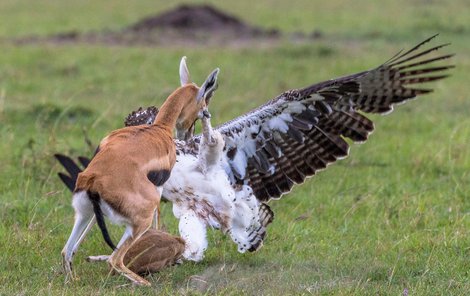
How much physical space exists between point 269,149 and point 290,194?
1335 millimetres

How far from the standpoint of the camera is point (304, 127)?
21.7 feet

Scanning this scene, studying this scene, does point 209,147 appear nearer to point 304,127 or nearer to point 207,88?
point 207,88

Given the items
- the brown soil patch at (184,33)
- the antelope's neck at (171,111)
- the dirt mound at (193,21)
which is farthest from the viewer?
the dirt mound at (193,21)

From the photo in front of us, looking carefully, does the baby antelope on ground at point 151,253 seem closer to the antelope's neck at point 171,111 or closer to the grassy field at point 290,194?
the grassy field at point 290,194

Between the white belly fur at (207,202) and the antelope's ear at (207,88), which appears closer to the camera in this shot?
the antelope's ear at (207,88)

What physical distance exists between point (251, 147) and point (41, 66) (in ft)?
26.6

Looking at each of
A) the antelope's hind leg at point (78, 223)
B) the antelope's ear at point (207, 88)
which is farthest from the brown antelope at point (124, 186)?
the antelope's ear at point (207, 88)

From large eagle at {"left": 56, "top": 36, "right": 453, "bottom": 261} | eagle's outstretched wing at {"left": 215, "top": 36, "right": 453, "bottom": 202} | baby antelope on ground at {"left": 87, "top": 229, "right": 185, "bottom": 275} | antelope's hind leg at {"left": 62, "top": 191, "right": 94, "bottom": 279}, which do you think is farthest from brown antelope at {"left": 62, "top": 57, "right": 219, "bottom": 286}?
eagle's outstretched wing at {"left": 215, "top": 36, "right": 453, "bottom": 202}

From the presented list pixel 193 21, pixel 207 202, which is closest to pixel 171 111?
pixel 207 202

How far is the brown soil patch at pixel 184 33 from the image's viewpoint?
54.7 feet

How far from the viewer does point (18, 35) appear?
17.0 metres

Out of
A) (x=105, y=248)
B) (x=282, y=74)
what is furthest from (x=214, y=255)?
(x=282, y=74)

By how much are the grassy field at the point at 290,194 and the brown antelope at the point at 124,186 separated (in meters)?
0.25

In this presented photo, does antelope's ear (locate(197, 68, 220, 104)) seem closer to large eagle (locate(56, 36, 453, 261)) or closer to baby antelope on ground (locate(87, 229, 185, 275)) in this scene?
large eagle (locate(56, 36, 453, 261))
